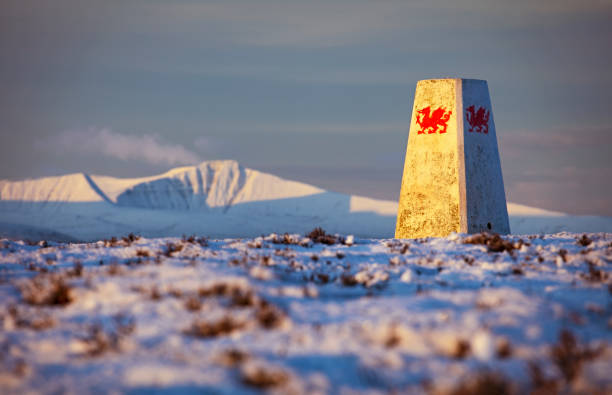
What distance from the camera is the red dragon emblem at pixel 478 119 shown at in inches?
726

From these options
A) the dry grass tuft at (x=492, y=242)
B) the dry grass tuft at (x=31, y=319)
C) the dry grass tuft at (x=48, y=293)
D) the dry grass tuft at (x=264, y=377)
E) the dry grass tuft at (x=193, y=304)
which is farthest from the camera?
the dry grass tuft at (x=492, y=242)

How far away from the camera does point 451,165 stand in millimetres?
18250

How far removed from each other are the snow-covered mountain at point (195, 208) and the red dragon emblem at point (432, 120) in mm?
71275

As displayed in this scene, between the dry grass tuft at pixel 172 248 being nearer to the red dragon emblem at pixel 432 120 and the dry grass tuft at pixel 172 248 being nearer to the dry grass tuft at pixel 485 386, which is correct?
the dry grass tuft at pixel 485 386

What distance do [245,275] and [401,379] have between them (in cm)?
323

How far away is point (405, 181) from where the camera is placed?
19.2 meters

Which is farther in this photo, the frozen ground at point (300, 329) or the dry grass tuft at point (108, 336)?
the dry grass tuft at point (108, 336)

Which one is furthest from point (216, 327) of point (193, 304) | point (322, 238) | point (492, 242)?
point (492, 242)

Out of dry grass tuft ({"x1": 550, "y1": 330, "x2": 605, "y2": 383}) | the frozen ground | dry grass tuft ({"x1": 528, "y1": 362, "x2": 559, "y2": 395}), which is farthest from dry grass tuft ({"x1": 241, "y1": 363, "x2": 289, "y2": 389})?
dry grass tuft ({"x1": 550, "y1": 330, "x2": 605, "y2": 383})

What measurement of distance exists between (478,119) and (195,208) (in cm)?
12491

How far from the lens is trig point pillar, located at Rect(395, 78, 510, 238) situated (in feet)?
59.7

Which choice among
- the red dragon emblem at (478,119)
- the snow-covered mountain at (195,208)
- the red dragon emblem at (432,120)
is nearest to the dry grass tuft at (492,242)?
the red dragon emblem at (432,120)

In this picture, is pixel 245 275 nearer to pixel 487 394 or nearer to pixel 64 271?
pixel 64 271

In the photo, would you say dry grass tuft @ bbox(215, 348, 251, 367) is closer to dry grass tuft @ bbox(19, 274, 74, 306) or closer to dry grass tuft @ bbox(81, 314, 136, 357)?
dry grass tuft @ bbox(81, 314, 136, 357)
